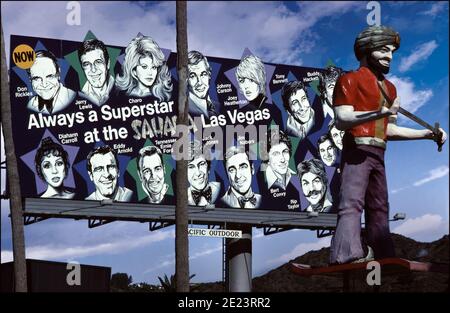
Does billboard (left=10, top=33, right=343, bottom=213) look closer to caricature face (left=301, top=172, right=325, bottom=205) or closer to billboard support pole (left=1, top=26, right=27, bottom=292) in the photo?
caricature face (left=301, top=172, right=325, bottom=205)

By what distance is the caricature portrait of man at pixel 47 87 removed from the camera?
37000 mm

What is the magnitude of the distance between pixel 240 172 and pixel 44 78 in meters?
9.79

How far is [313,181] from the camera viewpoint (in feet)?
140

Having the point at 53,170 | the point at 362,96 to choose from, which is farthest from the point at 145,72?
the point at 362,96

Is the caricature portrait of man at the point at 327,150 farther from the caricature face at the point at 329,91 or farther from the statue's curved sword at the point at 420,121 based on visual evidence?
the statue's curved sword at the point at 420,121

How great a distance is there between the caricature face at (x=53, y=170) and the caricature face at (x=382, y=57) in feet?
78.3

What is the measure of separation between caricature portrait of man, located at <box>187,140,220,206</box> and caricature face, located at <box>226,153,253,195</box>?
41.2 inches

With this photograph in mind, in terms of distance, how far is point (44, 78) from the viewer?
3725 centimetres

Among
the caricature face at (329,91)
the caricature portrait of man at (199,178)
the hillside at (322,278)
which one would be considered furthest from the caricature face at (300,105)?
the hillside at (322,278)

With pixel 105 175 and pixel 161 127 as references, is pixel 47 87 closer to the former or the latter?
pixel 105 175

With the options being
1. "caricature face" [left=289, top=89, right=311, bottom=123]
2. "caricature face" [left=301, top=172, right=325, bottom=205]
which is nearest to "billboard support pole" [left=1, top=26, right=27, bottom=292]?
"caricature face" [left=289, top=89, right=311, bottom=123]

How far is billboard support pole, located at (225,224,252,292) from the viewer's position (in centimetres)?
4134

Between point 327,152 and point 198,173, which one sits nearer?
point 198,173

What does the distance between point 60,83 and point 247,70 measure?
29.7 ft
